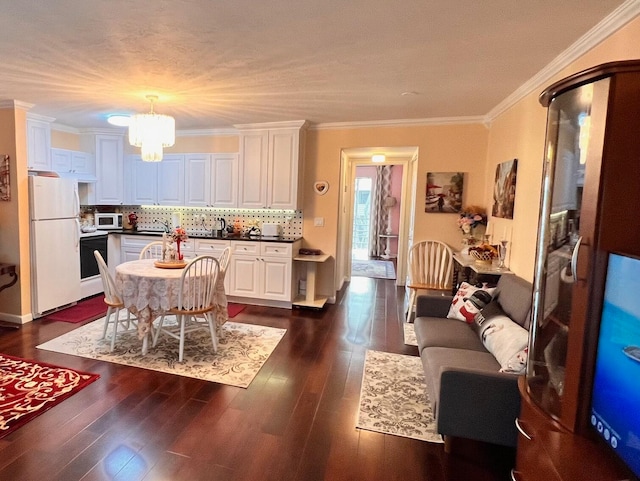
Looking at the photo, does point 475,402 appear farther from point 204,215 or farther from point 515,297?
point 204,215

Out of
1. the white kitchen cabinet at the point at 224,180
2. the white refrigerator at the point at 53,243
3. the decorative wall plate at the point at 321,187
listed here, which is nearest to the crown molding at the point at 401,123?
the decorative wall plate at the point at 321,187

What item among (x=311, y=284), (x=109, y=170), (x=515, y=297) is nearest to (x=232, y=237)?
(x=311, y=284)

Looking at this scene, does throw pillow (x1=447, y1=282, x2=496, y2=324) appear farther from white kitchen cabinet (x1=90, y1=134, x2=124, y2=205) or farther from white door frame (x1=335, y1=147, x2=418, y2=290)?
white kitchen cabinet (x1=90, y1=134, x2=124, y2=205)

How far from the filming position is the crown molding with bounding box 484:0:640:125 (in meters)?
1.83

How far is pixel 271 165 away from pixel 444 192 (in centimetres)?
232

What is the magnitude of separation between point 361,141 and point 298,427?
3588 mm

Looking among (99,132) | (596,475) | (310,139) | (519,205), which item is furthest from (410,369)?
(99,132)

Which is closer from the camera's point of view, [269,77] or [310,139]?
[269,77]

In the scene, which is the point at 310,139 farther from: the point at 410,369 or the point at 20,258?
the point at 20,258

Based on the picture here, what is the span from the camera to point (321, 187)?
16.3ft

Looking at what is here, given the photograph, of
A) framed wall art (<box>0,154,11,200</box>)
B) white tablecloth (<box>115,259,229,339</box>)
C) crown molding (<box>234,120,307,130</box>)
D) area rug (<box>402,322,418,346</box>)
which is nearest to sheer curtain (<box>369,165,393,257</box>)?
crown molding (<box>234,120,307,130</box>)

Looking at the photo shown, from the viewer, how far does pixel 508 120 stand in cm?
361

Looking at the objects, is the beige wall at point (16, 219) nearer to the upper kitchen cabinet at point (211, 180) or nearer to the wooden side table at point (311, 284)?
the upper kitchen cabinet at point (211, 180)

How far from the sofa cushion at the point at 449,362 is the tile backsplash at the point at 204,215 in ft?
10.0
